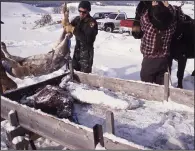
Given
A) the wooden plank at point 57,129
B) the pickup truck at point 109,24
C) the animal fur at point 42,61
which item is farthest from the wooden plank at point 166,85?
the pickup truck at point 109,24

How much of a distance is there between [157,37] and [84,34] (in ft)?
4.70

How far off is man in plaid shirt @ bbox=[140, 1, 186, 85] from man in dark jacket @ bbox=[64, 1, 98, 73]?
3.48ft

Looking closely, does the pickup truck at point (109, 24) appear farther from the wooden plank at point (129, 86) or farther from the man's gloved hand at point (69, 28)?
the wooden plank at point (129, 86)

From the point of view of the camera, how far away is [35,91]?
4168 mm

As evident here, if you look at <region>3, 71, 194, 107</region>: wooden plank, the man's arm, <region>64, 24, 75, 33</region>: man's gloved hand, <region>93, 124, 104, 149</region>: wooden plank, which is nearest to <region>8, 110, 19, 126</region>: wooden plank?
<region>3, 71, 194, 107</region>: wooden plank

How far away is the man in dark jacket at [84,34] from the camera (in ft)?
16.3

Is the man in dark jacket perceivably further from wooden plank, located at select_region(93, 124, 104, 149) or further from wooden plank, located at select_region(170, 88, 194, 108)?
wooden plank, located at select_region(93, 124, 104, 149)

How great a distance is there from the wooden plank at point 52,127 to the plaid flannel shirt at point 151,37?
1795mm

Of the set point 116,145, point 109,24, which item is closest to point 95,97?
point 116,145

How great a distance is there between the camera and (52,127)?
9.59 feet

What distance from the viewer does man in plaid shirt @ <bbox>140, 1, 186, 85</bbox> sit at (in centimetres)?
378

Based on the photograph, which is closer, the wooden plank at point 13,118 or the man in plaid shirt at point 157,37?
the wooden plank at point 13,118

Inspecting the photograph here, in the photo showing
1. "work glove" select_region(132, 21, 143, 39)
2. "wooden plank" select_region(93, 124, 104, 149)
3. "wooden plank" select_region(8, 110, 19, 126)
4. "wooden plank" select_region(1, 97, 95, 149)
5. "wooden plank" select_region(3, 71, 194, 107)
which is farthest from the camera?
"work glove" select_region(132, 21, 143, 39)

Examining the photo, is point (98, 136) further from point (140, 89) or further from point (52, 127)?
point (140, 89)
